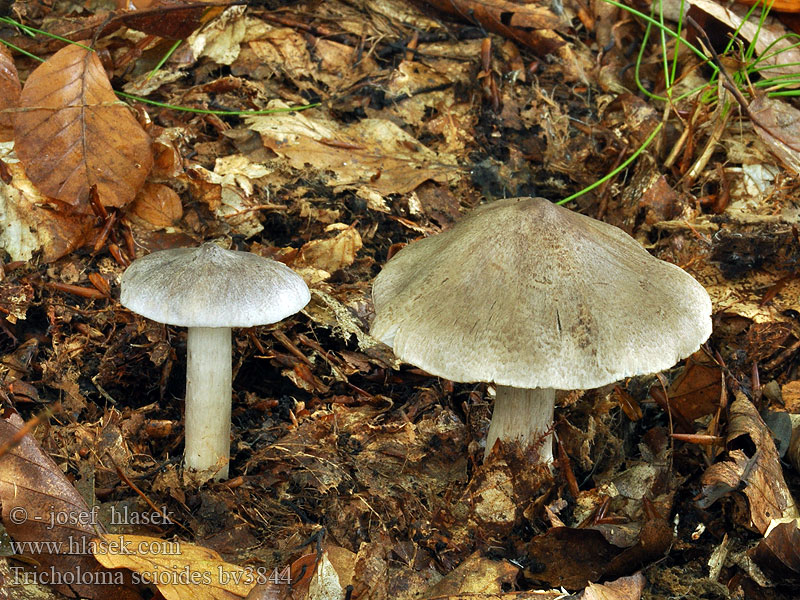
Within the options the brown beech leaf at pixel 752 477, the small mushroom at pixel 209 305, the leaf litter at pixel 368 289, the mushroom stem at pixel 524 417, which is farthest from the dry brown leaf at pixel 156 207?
the brown beech leaf at pixel 752 477

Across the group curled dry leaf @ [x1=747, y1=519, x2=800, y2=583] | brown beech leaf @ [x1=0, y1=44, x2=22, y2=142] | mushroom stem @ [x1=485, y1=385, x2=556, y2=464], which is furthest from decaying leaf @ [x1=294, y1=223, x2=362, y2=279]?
curled dry leaf @ [x1=747, y1=519, x2=800, y2=583]

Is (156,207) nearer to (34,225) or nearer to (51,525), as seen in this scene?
(34,225)

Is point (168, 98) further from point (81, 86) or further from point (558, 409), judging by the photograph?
point (558, 409)

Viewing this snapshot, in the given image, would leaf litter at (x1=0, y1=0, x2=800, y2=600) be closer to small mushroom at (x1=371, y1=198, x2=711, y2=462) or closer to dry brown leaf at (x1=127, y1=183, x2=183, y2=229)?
dry brown leaf at (x1=127, y1=183, x2=183, y2=229)

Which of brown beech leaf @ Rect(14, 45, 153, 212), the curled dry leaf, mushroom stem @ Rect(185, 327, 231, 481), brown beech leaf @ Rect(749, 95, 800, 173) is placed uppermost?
A: brown beech leaf @ Rect(749, 95, 800, 173)

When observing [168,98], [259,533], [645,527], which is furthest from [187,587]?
[168,98]

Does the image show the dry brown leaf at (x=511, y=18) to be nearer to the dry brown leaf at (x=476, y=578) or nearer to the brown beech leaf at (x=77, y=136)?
the brown beech leaf at (x=77, y=136)
